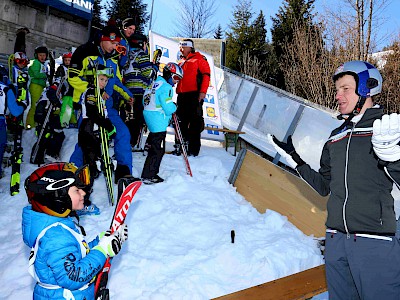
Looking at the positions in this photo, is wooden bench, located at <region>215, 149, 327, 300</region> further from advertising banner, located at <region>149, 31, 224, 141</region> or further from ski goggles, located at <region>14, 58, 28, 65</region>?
ski goggles, located at <region>14, 58, 28, 65</region>

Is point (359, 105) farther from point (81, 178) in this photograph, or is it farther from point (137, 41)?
point (137, 41)

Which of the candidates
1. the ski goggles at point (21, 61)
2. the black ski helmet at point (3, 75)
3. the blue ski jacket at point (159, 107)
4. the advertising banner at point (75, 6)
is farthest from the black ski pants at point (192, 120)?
the advertising banner at point (75, 6)

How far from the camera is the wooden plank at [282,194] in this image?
531cm

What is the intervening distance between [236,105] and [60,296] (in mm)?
11272

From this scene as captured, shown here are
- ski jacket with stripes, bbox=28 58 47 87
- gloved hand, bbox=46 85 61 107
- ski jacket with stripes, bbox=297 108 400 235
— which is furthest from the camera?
ski jacket with stripes, bbox=28 58 47 87

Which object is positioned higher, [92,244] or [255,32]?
[255,32]

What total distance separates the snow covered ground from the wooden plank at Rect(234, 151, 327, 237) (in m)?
0.15

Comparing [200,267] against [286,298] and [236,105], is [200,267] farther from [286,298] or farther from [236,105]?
Answer: [236,105]

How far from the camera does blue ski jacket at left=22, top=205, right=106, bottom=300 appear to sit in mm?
2260

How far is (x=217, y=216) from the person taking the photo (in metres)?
5.47

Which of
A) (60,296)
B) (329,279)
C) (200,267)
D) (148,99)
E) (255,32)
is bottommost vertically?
(200,267)

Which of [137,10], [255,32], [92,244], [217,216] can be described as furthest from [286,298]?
[137,10]

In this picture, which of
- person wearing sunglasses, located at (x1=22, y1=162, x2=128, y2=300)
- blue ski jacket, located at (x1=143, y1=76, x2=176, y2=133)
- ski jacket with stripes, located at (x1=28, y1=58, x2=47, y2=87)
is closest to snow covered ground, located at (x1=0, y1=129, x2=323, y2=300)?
blue ski jacket, located at (x1=143, y1=76, x2=176, y2=133)

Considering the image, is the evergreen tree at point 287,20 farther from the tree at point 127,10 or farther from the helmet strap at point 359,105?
the helmet strap at point 359,105
